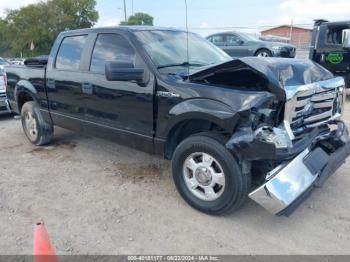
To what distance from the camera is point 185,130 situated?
12.7ft

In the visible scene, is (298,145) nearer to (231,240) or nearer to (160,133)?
(231,240)

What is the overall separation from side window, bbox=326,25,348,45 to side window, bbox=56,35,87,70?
275 inches

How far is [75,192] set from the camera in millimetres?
4129

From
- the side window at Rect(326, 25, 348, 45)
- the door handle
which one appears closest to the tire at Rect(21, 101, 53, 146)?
the door handle

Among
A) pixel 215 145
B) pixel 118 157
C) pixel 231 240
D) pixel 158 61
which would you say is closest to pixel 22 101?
pixel 118 157

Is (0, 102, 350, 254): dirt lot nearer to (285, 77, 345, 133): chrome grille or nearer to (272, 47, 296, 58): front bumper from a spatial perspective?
(285, 77, 345, 133): chrome grille

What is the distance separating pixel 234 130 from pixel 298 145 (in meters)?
0.60

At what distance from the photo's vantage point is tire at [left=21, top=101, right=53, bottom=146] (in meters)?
5.70

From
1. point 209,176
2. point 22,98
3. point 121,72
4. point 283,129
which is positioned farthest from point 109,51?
point 22,98

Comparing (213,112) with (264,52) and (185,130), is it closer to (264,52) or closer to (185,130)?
(185,130)

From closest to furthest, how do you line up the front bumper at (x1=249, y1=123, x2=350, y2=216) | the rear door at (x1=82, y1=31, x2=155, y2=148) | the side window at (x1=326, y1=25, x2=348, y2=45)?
the front bumper at (x1=249, y1=123, x2=350, y2=216)
the rear door at (x1=82, y1=31, x2=155, y2=148)
the side window at (x1=326, y1=25, x2=348, y2=45)

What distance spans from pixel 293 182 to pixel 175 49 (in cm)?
217

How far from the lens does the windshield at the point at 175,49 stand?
4.06 metres

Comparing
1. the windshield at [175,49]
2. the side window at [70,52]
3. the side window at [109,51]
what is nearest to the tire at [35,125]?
the side window at [70,52]
